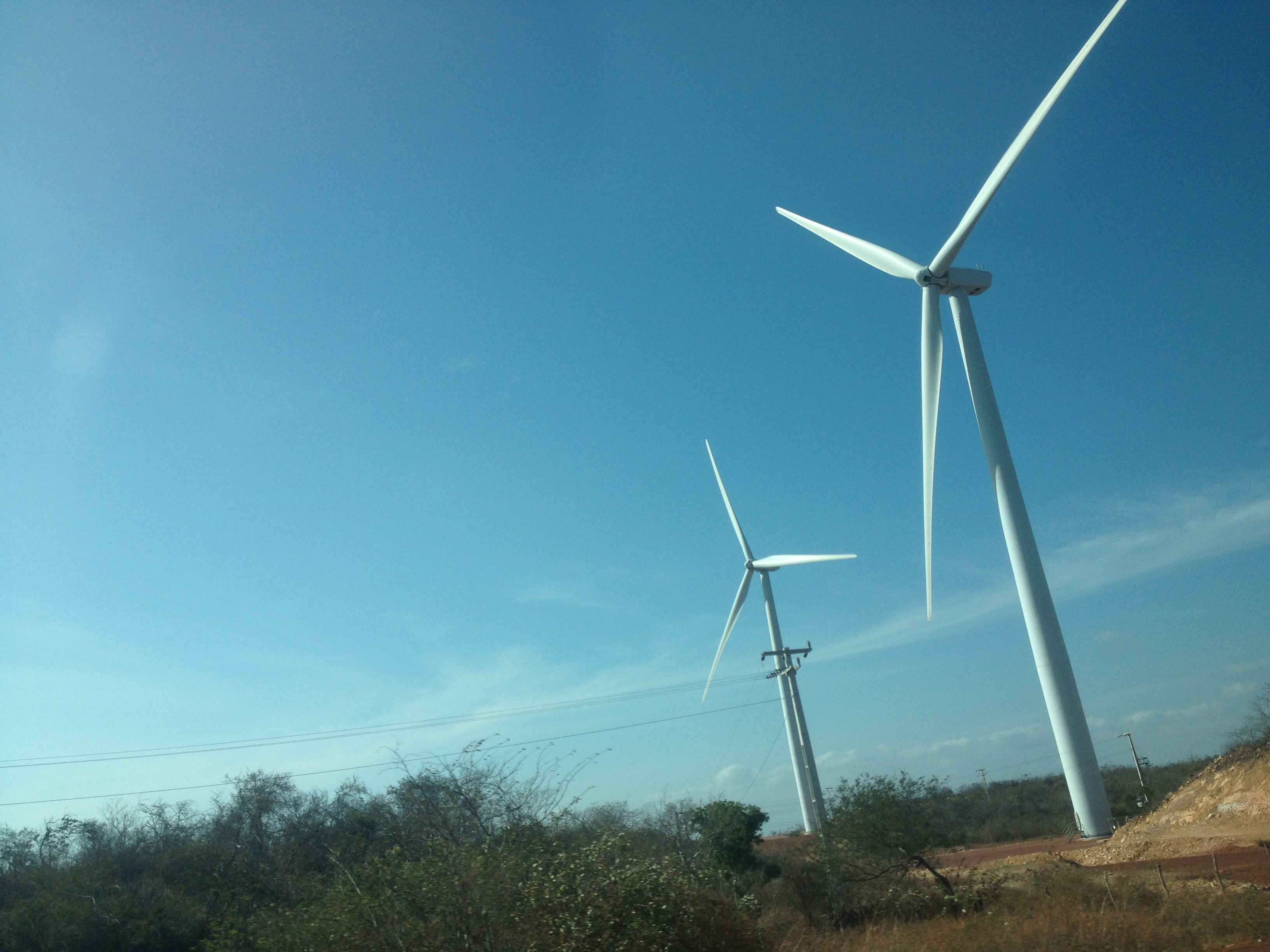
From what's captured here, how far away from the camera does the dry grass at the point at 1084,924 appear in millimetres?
15438

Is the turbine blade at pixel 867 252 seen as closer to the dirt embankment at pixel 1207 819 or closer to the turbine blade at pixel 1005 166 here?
the turbine blade at pixel 1005 166

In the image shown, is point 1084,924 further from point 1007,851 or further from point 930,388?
point 1007,851

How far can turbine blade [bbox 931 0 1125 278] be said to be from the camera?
71.9 feet

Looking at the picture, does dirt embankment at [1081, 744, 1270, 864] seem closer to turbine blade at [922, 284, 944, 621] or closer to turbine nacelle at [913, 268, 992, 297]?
turbine blade at [922, 284, 944, 621]

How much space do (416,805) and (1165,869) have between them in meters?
20.0

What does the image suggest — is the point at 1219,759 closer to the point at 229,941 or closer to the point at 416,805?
the point at 416,805

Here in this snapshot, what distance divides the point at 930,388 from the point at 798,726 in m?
35.5

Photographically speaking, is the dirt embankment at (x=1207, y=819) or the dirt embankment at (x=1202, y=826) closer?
the dirt embankment at (x=1202, y=826)

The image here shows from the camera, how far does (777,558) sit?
5772 centimetres

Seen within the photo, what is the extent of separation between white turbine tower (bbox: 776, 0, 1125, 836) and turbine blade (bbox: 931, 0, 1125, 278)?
0.9 inches

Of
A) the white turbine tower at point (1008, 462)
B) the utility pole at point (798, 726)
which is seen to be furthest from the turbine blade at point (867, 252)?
the utility pole at point (798, 726)

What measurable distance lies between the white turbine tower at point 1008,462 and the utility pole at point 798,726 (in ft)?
102

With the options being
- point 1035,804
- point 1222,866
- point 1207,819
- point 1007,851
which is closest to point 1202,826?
point 1207,819

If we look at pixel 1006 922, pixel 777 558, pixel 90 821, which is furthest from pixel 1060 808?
pixel 90 821
